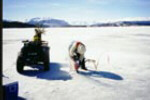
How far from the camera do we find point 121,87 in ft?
19.9

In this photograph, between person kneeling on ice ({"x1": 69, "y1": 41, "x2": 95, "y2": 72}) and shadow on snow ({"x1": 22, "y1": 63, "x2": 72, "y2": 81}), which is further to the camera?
person kneeling on ice ({"x1": 69, "y1": 41, "x2": 95, "y2": 72})

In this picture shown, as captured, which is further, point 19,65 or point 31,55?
point 31,55

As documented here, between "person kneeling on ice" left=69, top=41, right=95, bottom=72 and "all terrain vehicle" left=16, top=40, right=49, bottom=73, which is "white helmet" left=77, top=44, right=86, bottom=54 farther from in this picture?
"all terrain vehicle" left=16, top=40, right=49, bottom=73

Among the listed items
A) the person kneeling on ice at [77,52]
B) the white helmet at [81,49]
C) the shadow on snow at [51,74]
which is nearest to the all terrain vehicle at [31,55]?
the shadow on snow at [51,74]

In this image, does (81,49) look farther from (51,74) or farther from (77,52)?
(51,74)

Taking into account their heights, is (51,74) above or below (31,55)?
below

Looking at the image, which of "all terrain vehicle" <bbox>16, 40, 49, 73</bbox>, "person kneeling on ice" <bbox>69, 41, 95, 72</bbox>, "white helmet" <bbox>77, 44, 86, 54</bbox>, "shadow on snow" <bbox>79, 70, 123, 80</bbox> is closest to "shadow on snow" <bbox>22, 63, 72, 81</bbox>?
"all terrain vehicle" <bbox>16, 40, 49, 73</bbox>

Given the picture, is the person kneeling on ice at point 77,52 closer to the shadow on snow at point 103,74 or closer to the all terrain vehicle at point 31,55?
the shadow on snow at point 103,74

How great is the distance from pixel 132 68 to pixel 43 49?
451cm

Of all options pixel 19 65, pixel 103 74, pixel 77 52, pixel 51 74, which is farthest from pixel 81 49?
pixel 19 65

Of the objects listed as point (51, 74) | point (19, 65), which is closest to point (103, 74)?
point (51, 74)

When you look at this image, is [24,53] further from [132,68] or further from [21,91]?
[132,68]

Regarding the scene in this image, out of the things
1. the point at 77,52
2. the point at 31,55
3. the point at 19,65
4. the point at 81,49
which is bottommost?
the point at 19,65

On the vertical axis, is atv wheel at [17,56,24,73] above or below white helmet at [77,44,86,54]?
below
